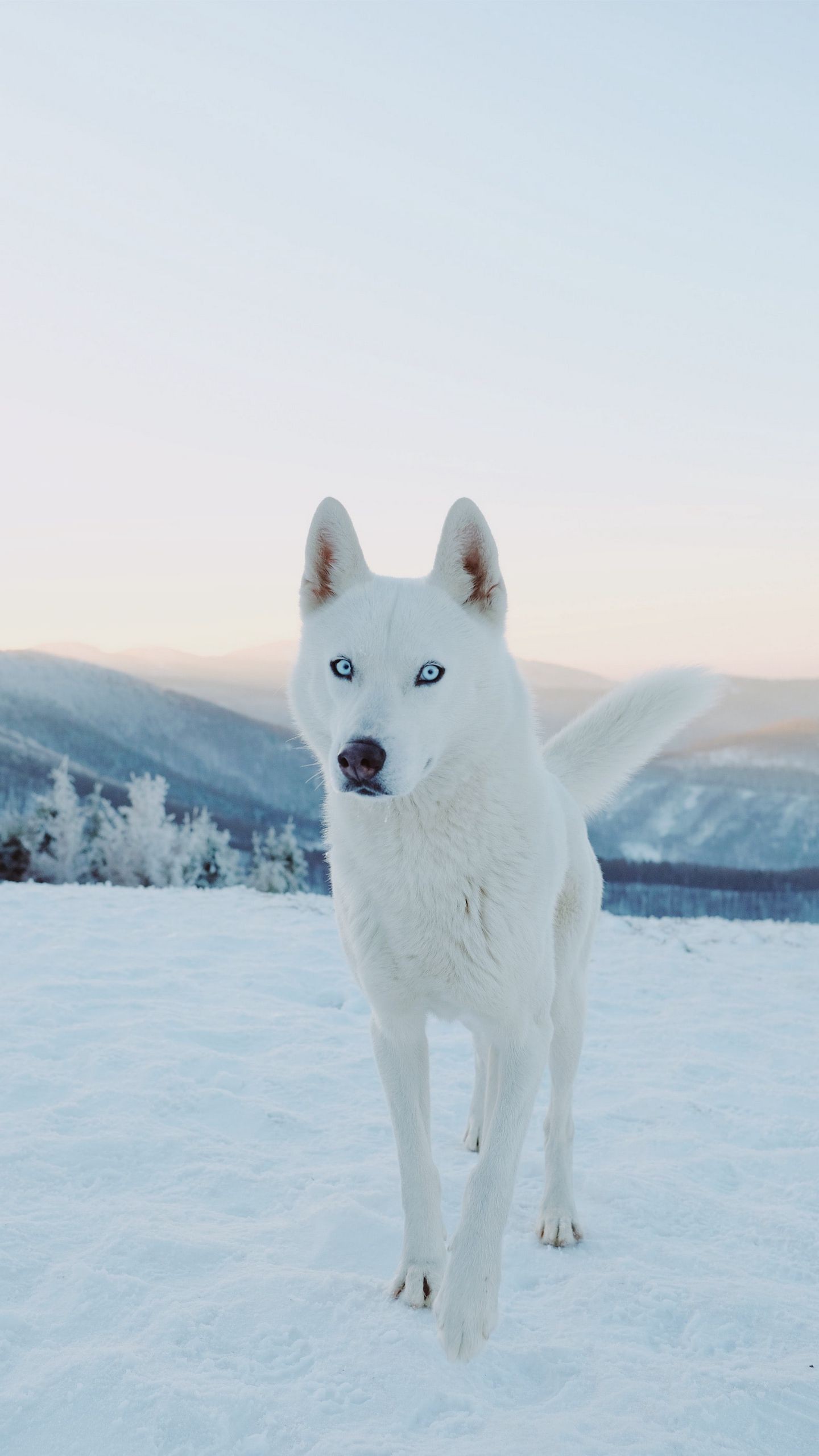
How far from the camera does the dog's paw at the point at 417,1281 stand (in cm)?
268

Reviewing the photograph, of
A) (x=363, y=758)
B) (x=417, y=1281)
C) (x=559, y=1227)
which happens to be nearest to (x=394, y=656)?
(x=363, y=758)

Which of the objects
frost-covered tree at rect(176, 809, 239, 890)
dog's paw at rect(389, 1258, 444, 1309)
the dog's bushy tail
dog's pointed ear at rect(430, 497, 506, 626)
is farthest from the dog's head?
frost-covered tree at rect(176, 809, 239, 890)

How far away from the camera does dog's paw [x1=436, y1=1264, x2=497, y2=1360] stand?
2.36 m

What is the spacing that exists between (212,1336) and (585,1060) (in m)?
2.98

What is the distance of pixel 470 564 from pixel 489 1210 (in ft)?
5.96

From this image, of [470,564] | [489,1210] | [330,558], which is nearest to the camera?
[489,1210]

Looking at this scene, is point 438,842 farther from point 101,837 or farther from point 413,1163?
point 101,837

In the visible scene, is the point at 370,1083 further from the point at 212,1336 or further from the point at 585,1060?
the point at 212,1336

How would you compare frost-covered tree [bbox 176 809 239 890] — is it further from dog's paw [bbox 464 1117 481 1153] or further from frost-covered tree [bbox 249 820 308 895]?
dog's paw [bbox 464 1117 481 1153]

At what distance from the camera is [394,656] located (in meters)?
2.58

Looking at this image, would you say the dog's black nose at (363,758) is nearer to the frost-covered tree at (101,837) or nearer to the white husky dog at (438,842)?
the white husky dog at (438,842)

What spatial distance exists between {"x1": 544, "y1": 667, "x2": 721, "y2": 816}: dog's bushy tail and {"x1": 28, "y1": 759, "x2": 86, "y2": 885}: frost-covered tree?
20.1 metres

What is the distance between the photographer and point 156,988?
583cm

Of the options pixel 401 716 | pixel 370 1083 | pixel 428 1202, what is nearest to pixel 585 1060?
pixel 370 1083
